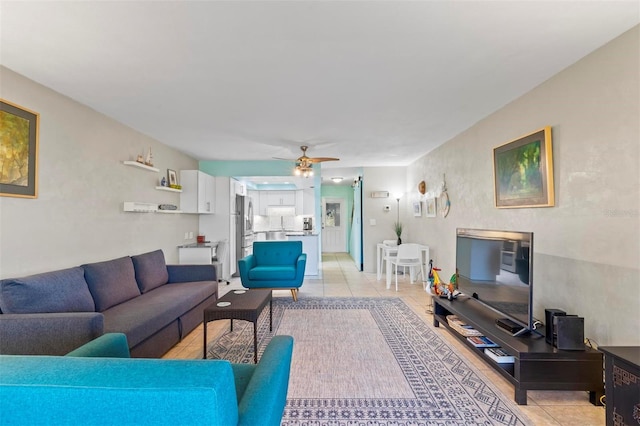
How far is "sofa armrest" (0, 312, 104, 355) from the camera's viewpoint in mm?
1945

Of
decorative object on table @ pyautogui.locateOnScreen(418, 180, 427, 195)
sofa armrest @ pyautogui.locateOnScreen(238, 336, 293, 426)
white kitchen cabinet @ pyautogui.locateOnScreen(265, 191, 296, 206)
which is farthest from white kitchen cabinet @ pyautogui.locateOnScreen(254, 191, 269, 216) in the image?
sofa armrest @ pyautogui.locateOnScreen(238, 336, 293, 426)

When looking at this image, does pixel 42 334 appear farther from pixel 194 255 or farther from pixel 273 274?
pixel 194 255

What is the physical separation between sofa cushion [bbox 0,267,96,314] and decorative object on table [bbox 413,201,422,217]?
5401 millimetres

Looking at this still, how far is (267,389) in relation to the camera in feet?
4.14

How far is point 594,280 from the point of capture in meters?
2.25

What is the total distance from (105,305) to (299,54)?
9.13ft

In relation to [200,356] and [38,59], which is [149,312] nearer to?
[200,356]

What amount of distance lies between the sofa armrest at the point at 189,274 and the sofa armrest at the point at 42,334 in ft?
6.49

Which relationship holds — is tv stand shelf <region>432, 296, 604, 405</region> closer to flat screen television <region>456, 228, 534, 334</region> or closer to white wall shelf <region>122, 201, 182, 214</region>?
flat screen television <region>456, 228, 534, 334</region>

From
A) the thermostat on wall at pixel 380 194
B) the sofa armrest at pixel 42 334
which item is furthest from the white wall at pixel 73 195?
the thermostat on wall at pixel 380 194

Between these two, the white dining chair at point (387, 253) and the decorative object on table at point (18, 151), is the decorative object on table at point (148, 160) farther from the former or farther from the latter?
the white dining chair at point (387, 253)

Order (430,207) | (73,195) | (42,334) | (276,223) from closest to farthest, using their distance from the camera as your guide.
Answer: (42,334)
(73,195)
(430,207)
(276,223)

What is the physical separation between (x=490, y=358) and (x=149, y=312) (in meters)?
2.88

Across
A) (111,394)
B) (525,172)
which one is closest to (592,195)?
(525,172)
